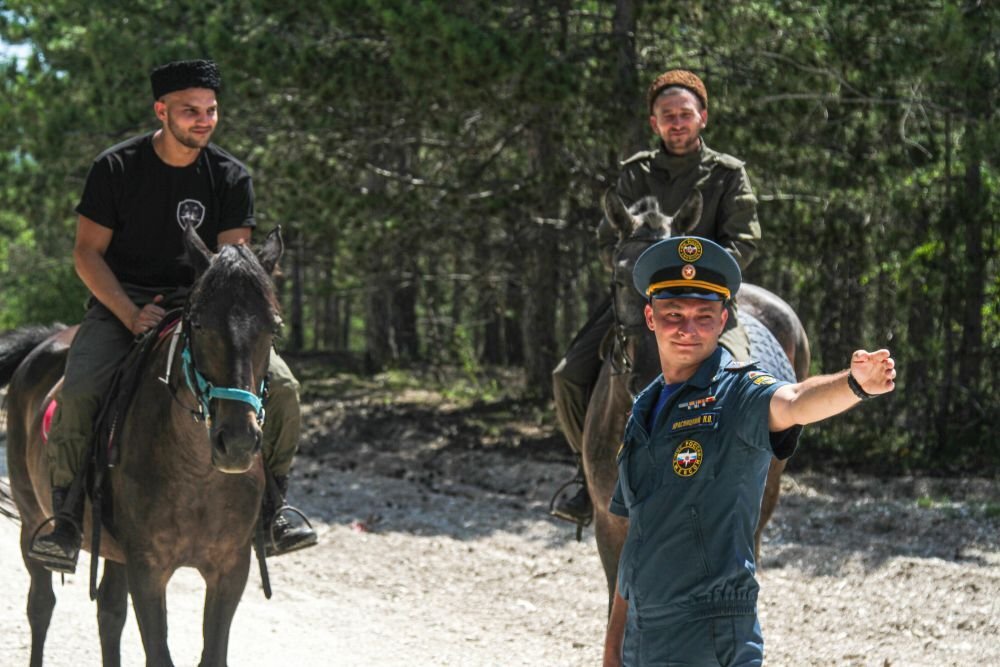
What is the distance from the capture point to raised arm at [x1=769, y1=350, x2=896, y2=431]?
9.93ft

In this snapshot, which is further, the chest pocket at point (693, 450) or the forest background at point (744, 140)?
the forest background at point (744, 140)

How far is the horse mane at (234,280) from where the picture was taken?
5012 millimetres

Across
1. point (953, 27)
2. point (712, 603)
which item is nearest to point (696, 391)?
point (712, 603)

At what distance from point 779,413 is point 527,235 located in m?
13.4

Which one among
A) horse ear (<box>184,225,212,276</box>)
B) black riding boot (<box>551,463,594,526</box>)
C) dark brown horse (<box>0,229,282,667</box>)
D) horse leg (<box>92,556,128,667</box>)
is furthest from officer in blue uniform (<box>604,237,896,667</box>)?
black riding boot (<box>551,463,594,526</box>)

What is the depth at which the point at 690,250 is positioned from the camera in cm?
366

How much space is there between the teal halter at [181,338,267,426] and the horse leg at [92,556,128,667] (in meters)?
1.21

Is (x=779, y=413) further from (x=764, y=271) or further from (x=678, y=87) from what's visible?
(x=764, y=271)

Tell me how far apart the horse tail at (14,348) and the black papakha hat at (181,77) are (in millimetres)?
2074

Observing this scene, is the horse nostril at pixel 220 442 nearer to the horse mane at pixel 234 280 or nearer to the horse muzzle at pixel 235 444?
the horse muzzle at pixel 235 444

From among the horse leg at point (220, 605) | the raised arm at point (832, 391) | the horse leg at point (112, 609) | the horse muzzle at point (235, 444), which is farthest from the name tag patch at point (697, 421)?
the horse leg at point (112, 609)

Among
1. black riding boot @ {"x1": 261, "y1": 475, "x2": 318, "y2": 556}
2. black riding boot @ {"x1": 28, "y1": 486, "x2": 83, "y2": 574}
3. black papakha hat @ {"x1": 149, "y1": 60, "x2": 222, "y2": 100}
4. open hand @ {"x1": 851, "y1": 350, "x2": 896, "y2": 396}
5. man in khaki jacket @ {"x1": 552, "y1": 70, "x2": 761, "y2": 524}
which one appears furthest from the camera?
man in khaki jacket @ {"x1": 552, "y1": 70, "x2": 761, "y2": 524}

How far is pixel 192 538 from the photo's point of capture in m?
5.48

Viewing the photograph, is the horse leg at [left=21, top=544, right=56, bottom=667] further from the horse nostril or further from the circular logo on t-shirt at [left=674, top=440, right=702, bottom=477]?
the circular logo on t-shirt at [left=674, top=440, right=702, bottom=477]
